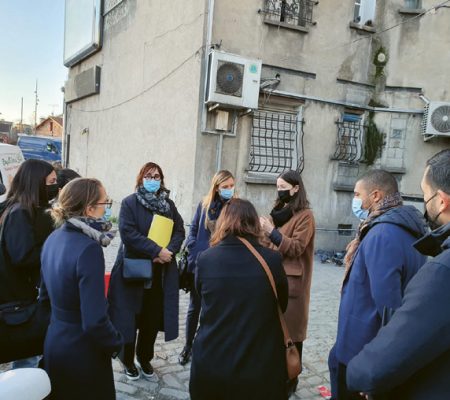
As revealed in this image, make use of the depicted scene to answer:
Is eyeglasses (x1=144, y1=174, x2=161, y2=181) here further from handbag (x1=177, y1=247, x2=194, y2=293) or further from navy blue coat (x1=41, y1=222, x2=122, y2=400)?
A: navy blue coat (x1=41, y1=222, x2=122, y2=400)

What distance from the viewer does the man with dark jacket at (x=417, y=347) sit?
121cm

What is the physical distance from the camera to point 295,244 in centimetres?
326

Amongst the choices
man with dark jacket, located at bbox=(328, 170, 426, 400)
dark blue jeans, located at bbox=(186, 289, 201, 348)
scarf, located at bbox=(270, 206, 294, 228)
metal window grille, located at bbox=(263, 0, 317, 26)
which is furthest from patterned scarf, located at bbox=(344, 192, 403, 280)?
metal window grille, located at bbox=(263, 0, 317, 26)

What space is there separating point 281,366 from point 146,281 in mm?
1627

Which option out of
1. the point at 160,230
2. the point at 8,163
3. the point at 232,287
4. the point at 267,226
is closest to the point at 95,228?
the point at 232,287

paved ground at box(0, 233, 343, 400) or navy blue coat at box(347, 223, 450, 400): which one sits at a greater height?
navy blue coat at box(347, 223, 450, 400)

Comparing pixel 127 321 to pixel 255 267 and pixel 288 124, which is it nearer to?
pixel 255 267

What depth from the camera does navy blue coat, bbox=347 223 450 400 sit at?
3.95 ft

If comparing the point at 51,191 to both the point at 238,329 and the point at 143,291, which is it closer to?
the point at 143,291

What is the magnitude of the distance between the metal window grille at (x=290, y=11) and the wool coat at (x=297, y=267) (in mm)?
6344

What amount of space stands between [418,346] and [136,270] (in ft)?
8.40

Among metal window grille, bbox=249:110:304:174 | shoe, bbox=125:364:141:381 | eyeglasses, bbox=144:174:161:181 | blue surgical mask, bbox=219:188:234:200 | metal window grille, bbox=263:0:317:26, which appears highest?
metal window grille, bbox=263:0:317:26

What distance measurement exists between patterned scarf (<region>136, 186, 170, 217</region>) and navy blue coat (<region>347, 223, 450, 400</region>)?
8.61ft

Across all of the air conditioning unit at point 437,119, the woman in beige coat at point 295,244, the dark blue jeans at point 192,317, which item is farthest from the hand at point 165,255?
the air conditioning unit at point 437,119
